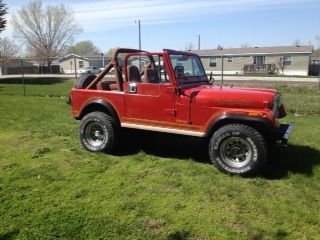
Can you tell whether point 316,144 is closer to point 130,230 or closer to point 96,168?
point 96,168

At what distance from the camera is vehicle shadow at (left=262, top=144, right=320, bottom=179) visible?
597 centimetres

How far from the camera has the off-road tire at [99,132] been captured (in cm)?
699

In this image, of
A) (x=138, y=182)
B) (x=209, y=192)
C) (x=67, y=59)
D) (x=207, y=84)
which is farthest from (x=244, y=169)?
(x=67, y=59)

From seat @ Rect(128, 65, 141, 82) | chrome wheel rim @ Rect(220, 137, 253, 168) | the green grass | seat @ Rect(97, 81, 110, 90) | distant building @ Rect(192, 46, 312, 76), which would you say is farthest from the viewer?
distant building @ Rect(192, 46, 312, 76)

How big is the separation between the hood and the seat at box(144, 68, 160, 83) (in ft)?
1.97

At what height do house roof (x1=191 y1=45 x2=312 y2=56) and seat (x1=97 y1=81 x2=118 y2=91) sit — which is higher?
house roof (x1=191 y1=45 x2=312 y2=56)

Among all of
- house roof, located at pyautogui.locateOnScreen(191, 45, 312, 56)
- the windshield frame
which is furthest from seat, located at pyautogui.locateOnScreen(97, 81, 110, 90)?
house roof, located at pyautogui.locateOnScreen(191, 45, 312, 56)

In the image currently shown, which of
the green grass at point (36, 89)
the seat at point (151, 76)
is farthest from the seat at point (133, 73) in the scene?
the green grass at point (36, 89)

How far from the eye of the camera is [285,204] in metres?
4.82

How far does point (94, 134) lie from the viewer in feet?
24.1

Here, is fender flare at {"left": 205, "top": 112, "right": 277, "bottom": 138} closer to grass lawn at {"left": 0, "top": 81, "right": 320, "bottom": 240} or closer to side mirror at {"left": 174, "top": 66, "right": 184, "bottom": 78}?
grass lawn at {"left": 0, "top": 81, "right": 320, "bottom": 240}

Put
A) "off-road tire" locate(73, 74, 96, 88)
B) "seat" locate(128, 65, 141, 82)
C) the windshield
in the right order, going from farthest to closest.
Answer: "off-road tire" locate(73, 74, 96, 88) → "seat" locate(128, 65, 141, 82) → the windshield

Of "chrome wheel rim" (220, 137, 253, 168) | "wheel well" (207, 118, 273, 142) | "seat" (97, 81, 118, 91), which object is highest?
"seat" (97, 81, 118, 91)

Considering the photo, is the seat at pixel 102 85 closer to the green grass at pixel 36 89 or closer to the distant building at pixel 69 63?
the green grass at pixel 36 89
